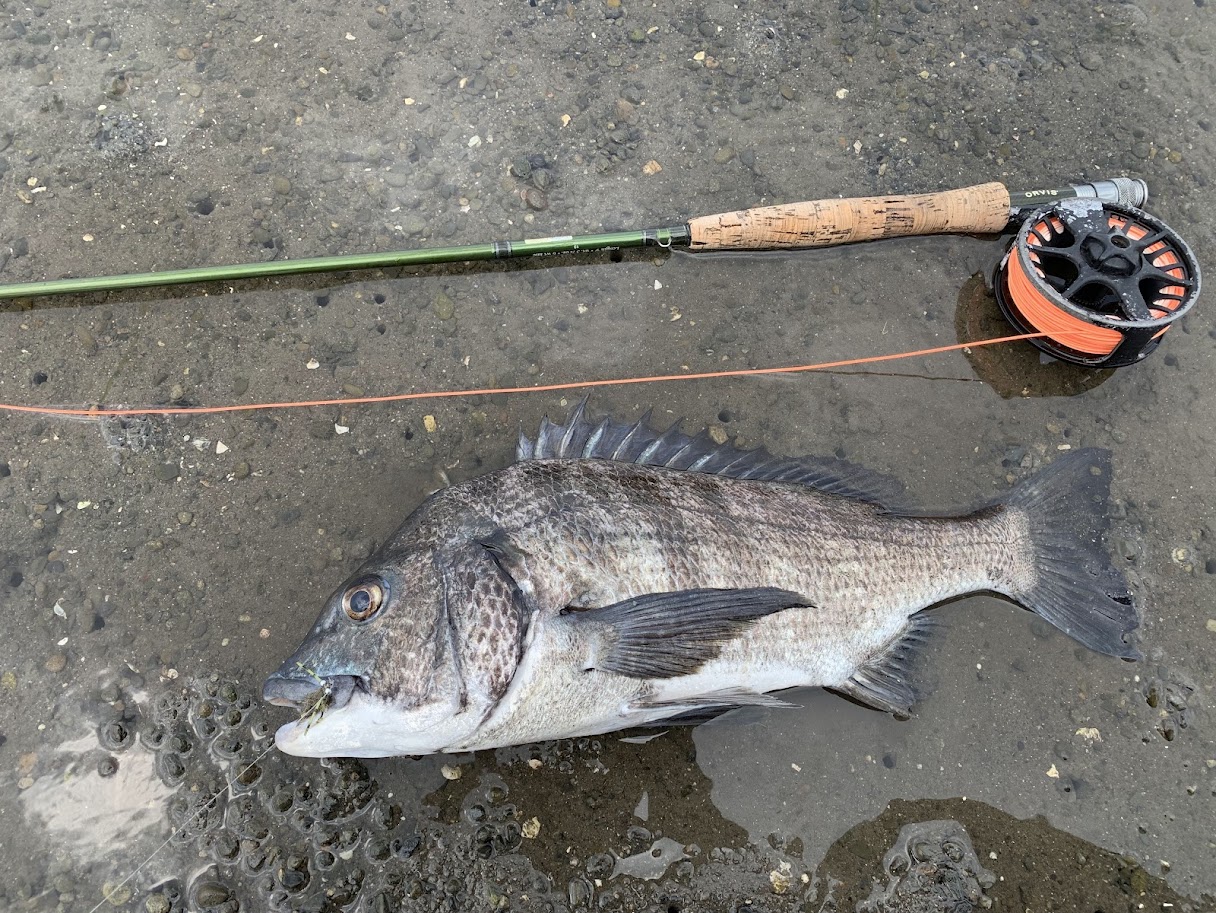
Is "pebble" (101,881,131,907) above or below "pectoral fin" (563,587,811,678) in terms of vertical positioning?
below

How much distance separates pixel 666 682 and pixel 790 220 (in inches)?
82.2

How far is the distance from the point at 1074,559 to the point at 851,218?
1732 millimetres

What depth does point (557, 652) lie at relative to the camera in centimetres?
250

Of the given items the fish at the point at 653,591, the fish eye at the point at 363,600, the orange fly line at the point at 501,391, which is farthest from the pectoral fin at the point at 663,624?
the orange fly line at the point at 501,391

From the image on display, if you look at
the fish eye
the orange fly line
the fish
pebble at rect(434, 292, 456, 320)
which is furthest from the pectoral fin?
pebble at rect(434, 292, 456, 320)

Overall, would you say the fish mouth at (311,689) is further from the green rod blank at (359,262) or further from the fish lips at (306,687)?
the green rod blank at (359,262)

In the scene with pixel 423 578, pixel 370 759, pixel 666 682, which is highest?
pixel 423 578

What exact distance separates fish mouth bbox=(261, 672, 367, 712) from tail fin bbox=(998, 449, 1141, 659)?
8.54 ft

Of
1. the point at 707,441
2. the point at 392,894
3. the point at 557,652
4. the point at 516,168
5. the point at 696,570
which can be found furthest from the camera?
the point at 516,168

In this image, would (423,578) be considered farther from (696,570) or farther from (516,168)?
(516,168)

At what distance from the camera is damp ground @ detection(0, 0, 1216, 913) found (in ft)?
9.96

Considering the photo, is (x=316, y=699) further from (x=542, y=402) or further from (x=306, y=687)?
(x=542, y=402)

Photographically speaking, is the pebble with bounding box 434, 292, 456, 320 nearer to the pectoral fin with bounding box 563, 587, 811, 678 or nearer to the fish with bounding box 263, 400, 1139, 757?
the fish with bounding box 263, 400, 1139, 757

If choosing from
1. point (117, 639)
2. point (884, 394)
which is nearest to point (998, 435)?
point (884, 394)
